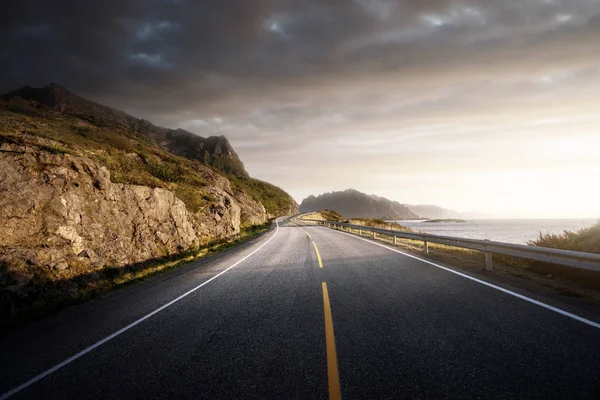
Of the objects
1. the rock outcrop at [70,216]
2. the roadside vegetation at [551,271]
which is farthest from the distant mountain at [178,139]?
the roadside vegetation at [551,271]

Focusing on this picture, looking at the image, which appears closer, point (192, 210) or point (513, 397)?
point (513, 397)

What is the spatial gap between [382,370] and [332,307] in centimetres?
227

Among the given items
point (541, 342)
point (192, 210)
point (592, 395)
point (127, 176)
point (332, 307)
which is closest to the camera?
point (592, 395)

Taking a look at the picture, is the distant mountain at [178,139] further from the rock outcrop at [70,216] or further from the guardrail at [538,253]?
the guardrail at [538,253]

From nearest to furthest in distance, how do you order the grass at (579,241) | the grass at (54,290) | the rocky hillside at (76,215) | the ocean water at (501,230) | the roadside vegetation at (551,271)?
1. the grass at (54,290)
2. the roadside vegetation at (551,271)
3. the rocky hillside at (76,215)
4. the grass at (579,241)
5. the ocean water at (501,230)

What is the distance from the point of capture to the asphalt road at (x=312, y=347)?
2873mm

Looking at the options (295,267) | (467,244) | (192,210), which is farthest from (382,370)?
(192,210)

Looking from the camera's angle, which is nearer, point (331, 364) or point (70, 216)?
point (331, 364)

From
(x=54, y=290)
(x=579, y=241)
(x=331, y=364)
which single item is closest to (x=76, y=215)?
(x=54, y=290)

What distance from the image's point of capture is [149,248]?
1262 cm

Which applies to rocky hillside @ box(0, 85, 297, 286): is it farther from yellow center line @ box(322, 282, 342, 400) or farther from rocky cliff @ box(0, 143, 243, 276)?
yellow center line @ box(322, 282, 342, 400)

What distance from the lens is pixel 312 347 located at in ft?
12.3

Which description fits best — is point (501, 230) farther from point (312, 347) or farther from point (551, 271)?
point (312, 347)

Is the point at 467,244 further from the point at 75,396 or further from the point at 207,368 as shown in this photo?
the point at 75,396
